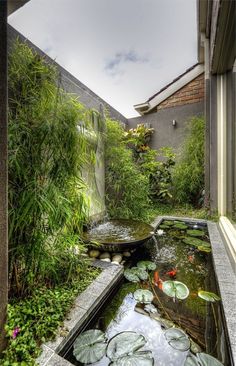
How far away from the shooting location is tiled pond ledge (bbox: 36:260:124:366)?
127cm

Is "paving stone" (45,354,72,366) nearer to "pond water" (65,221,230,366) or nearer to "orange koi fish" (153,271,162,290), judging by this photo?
"pond water" (65,221,230,366)

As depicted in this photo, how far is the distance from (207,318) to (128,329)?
804 mm

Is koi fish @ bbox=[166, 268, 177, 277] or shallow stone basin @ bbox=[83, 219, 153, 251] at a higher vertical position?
shallow stone basin @ bbox=[83, 219, 153, 251]

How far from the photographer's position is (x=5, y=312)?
1.31 meters

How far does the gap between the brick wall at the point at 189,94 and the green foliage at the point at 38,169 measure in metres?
6.58

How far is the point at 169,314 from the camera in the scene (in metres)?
1.90

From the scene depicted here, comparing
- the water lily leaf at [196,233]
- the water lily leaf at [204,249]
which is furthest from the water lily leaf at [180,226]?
the water lily leaf at [204,249]

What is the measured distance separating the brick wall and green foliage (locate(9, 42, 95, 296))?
21.6ft

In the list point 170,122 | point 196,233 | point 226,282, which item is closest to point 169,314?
point 226,282

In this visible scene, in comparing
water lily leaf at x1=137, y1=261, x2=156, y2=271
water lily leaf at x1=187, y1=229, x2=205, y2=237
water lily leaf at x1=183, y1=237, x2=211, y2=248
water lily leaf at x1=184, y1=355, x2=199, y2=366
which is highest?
water lily leaf at x1=187, y1=229, x2=205, y2=237

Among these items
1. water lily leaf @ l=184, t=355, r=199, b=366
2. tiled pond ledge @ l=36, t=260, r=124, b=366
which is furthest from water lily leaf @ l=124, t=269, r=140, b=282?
water lily leaf @ l=184, t=355, r=199, b=366

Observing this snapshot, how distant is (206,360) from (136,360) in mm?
507

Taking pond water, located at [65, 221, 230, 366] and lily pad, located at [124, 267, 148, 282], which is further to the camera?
lily pad, located at [124, 267, 148, 282]

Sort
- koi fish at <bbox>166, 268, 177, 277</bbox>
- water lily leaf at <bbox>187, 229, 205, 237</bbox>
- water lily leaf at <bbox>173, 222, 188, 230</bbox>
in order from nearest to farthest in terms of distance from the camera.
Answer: koi fish at <bbox>166, 268, 177, 277</bbox>
water lily leaf at <bbox>187, 229, 205, 237</bbox>
water lily leaf at <bbox>173, 222, 188, 230</bbox>
